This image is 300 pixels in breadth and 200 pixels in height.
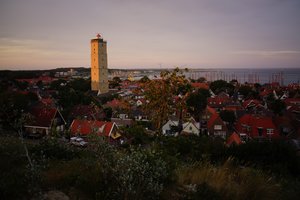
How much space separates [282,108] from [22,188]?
47290mm

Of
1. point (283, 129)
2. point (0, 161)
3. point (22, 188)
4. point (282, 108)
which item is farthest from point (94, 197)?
point (282, 108)

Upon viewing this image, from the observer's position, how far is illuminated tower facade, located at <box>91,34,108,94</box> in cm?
7738

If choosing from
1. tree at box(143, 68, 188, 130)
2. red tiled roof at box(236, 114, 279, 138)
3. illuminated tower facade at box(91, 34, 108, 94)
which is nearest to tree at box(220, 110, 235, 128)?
red tiled roof at box(236, 114, 279, 138)

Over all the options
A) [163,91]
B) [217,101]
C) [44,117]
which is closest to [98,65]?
[217,101]

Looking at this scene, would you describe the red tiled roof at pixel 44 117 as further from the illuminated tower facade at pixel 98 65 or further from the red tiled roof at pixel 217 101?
the illuminated tower facade at pixel 98 65

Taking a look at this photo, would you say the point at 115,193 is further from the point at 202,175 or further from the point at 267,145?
the point at 267,145

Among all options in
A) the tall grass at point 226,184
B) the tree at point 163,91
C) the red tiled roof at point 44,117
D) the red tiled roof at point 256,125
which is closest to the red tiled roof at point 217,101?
the red tiled roof at point 256,125

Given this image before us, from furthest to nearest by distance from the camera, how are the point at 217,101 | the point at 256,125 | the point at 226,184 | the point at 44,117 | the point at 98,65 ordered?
the point at 98,65 < the point at 217,101 < the point at 256,125 < the point at 44,117 < the point at 226,184

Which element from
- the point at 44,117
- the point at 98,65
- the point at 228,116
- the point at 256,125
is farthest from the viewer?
the point at 98,65

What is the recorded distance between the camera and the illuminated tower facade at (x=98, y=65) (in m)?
77.4

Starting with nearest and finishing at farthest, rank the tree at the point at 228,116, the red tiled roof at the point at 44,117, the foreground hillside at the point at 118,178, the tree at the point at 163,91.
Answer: the foreground hillside at the point at 118,178
the tree at the point at 163,91
the red tiled roof at the point at 44,117
the tree at the point at 228,116

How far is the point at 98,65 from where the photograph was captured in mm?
77500

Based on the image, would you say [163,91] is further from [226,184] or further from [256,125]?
[256,125]

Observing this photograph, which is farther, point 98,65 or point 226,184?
point 98,65
